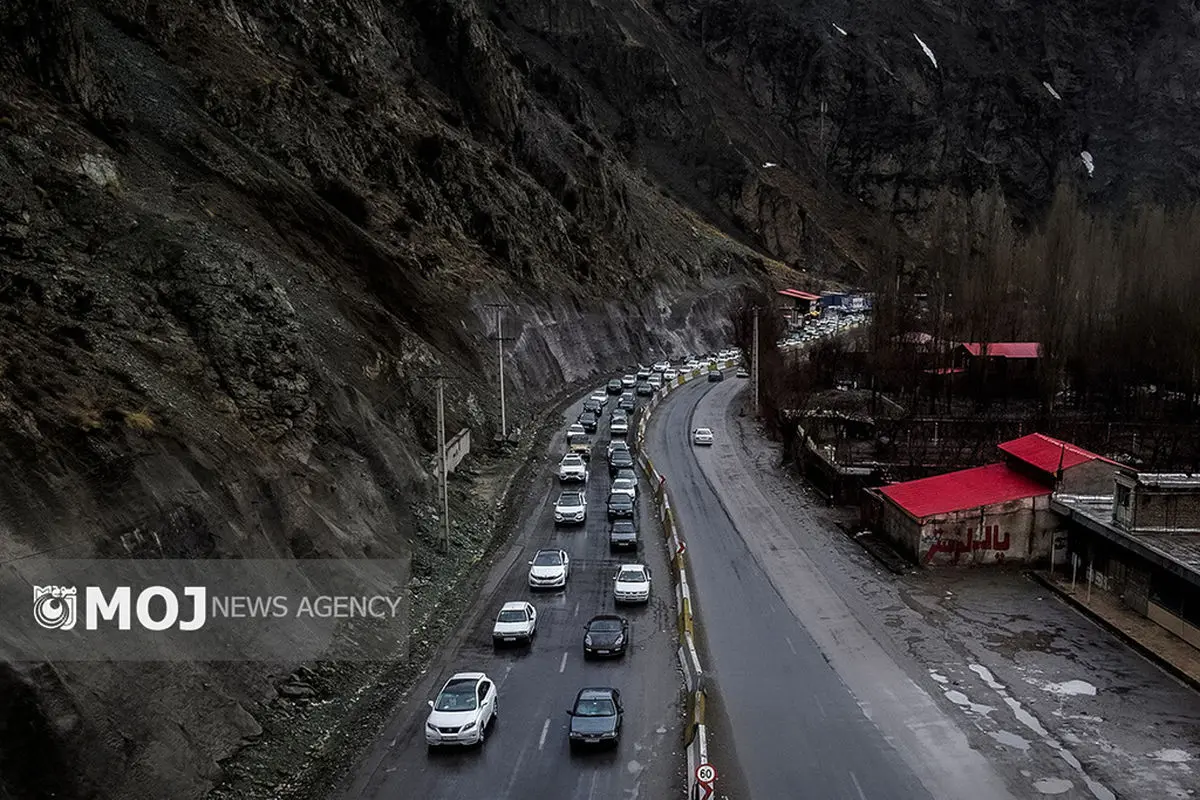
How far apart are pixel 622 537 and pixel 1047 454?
1804 cm

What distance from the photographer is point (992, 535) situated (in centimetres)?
3691

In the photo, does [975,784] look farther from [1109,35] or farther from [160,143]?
[1109,35]

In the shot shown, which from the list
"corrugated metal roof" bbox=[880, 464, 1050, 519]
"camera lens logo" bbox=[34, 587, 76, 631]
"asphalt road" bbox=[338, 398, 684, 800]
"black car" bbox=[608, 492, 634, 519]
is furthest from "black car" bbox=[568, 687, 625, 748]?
"black car" bbox=[608, 492, 634, 519]

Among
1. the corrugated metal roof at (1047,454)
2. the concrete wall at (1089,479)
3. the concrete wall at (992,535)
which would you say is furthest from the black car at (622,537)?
the concrete wall at (1089,479)

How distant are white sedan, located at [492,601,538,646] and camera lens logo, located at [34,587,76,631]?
490 inches

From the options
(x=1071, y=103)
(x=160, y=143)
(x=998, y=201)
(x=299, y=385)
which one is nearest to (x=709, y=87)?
(x=998, y=201)

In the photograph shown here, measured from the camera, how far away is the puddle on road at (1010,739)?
23.0 m

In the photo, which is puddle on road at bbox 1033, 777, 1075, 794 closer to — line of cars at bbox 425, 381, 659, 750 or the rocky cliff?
line of cars at bbox 425, 381, 659, 750

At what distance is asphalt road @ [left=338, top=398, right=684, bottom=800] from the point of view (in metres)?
20.6

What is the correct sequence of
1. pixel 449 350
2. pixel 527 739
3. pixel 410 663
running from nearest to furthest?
1. pixel 527 739
2. pixel 410 663
3. pixel 449 350

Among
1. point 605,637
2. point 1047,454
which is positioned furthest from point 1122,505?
point 605,637

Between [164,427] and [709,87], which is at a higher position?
[709,87]

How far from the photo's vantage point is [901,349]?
76.0 m

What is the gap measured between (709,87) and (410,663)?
159532 mm
